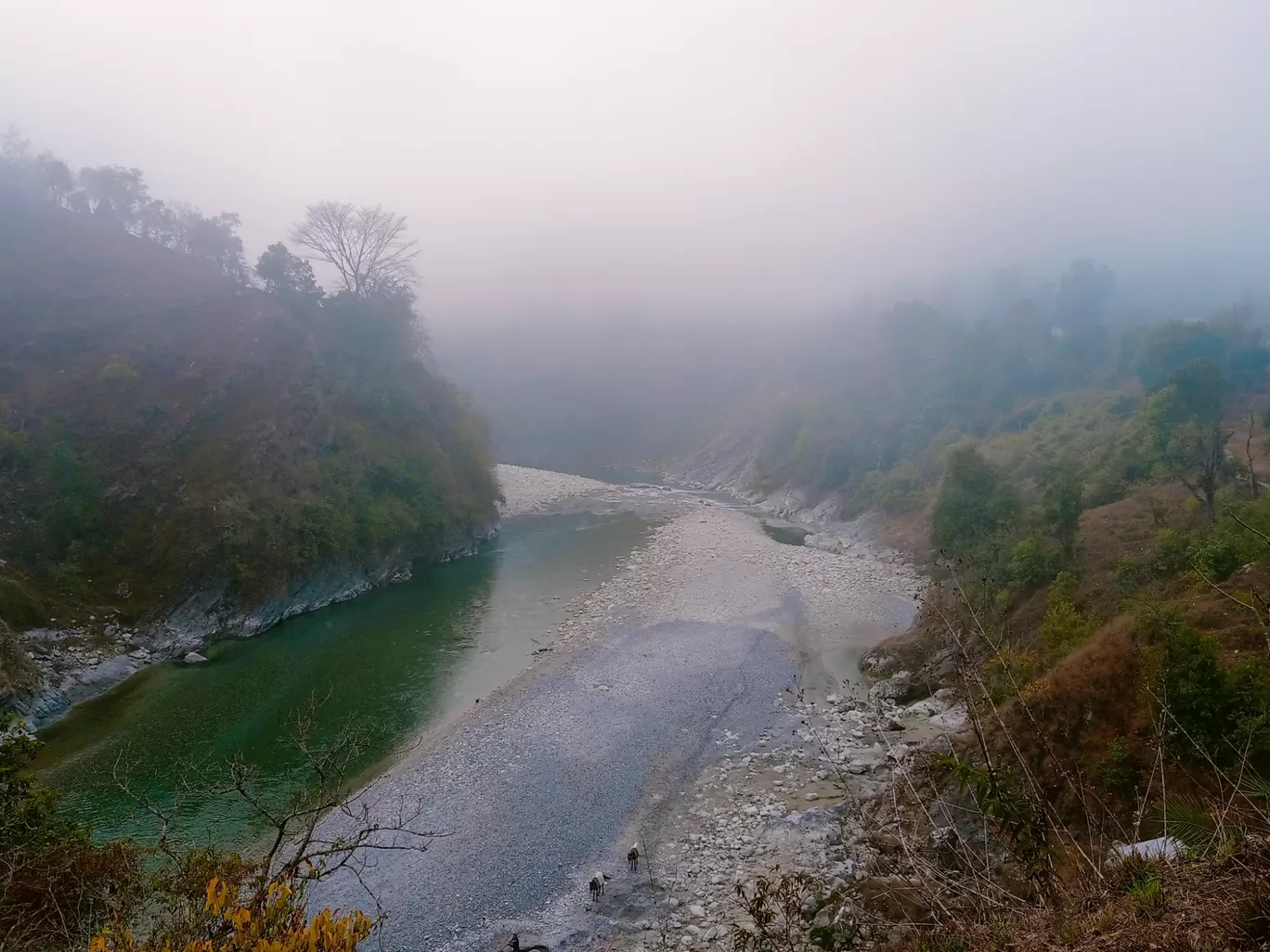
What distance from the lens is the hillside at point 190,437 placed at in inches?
1026

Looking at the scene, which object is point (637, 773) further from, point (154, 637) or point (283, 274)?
point (283, 274)

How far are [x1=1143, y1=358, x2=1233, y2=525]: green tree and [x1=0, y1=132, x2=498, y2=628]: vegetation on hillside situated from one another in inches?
1423

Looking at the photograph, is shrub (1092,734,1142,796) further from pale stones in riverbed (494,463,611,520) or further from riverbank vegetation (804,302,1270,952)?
pale stones in riverbed (494,463,611,520)

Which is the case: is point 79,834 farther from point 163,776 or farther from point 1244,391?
point 1244,391

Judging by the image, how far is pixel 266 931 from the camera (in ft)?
13.1

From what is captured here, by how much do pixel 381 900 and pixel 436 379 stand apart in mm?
41487

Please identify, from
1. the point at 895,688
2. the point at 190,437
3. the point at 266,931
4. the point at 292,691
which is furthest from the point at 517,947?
the point at 190,437

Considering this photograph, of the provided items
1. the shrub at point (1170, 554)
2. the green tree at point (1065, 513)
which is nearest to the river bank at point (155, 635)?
the green tree at point (1065, 513)

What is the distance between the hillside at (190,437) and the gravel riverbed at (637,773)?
47.7 ft

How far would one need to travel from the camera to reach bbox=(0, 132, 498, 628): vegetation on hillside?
26359mm

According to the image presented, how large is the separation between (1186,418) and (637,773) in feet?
89.6

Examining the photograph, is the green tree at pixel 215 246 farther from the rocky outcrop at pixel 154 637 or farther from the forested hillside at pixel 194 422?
the rocky outcrop at pixel 154 637

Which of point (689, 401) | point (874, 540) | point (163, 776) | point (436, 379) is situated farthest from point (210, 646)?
point (689, 401)

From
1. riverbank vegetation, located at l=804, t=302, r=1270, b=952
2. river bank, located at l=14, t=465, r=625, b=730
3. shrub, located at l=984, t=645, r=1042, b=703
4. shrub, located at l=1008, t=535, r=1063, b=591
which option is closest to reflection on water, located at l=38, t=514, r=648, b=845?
river bank, located at l=14, t=465, r=625, b=730
